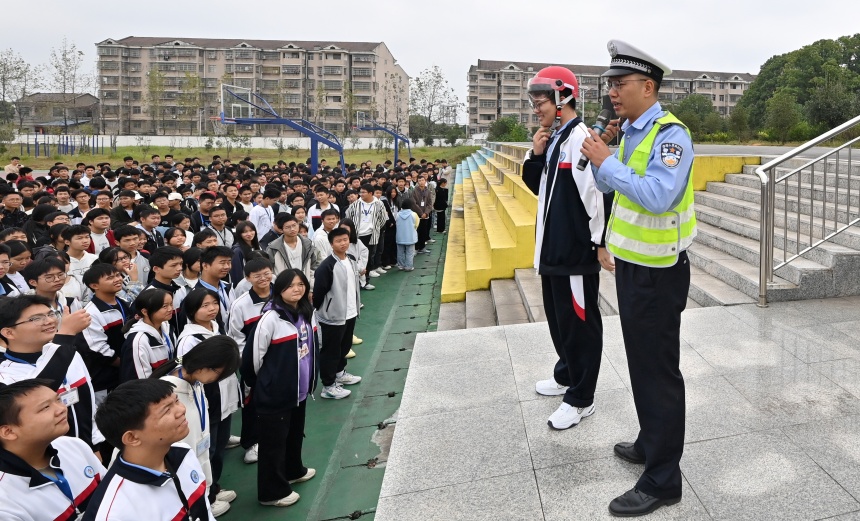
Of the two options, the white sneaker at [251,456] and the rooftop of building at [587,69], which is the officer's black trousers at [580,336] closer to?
the white sneaker at [251,456]

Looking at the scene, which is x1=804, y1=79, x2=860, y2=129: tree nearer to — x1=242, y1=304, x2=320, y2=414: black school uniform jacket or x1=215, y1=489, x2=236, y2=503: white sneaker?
x1=242, y1=304, x2=320, y2=414: black school uniform jacket

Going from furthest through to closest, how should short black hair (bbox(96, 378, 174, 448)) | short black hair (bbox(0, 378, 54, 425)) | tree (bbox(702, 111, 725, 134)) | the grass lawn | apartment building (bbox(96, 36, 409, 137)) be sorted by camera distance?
1. apartment building (bbox(96, 36, 409, 137))
2. the grass lawn
3. tree (bbox(702, 111, 725, 134))
4. short black hair (bbox(0, 378, 54, 425))
5. short black hair (bbox(96, 378, 174, 448))

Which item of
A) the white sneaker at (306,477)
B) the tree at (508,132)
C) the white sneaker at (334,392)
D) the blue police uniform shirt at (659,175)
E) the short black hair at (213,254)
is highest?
the tree at (508,132)

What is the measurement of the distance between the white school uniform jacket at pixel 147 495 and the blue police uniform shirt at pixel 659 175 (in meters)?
1.81

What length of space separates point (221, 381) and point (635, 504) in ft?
7.57

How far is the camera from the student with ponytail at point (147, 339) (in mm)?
3359

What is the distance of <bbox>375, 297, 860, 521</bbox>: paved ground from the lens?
2461mm

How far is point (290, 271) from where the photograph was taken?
3.66 m

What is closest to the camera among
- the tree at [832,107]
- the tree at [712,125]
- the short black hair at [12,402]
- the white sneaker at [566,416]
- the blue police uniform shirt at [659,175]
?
the short black hair at [12,402]

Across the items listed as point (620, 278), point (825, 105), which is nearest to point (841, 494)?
point (620, 278)

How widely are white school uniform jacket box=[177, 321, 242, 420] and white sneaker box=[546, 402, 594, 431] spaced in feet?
5.76

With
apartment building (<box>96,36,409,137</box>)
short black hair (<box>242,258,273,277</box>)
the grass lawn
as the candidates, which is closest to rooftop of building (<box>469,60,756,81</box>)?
apartment building (<box>96,36,409,137</box>)

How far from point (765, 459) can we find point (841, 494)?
31cm

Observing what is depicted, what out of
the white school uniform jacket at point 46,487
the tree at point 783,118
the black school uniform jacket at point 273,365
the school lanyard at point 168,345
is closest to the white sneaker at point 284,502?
the black school uniform jacket at point 273,365
